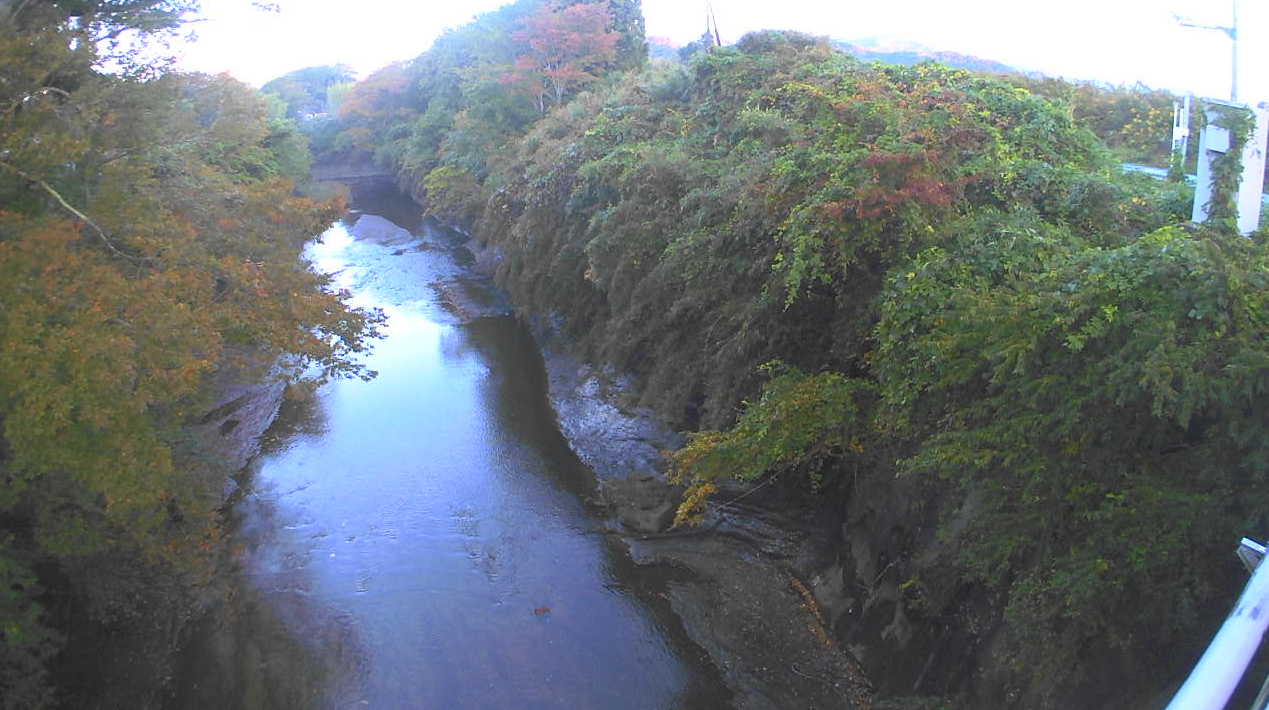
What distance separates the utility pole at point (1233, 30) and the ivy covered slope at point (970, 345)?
146 cm

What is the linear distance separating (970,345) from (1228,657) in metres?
4.94

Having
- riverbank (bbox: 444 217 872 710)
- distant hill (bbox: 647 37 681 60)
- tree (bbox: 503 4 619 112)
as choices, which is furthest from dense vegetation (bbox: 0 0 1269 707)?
distant hill (bbox: 647 37 681 60)

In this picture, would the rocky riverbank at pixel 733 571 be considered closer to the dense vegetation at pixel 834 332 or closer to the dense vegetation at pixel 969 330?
the dense vegetation at pixel 834 332

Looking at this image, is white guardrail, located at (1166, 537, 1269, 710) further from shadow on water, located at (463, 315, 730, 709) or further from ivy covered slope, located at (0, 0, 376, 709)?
ivy covered slope, located at (0, 0, 376, 709)

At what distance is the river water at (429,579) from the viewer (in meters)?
10.8

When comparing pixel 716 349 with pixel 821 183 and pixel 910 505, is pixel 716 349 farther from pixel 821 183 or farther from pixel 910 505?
pixel 910 505

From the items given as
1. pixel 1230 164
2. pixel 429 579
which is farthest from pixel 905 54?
pixel 429 579

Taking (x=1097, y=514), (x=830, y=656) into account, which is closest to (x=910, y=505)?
(x=830, y=656)

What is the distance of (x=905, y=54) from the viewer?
33531 mm

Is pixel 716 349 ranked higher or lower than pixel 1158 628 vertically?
lower

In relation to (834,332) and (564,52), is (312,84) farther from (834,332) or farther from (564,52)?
(834,332)

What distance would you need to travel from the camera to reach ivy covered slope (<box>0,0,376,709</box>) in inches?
339

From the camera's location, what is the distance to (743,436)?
35.9ft

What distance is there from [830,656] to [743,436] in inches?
119
